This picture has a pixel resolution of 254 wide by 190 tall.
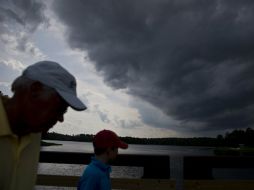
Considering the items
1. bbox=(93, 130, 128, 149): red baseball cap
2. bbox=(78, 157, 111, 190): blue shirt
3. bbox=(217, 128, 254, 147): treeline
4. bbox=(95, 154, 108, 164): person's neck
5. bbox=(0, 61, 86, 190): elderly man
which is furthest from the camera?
bbox=(217, 128, 254, 147): treeline

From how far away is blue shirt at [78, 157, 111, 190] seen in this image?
3.66m

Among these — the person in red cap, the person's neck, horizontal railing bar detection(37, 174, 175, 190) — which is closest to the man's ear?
the person in red cap

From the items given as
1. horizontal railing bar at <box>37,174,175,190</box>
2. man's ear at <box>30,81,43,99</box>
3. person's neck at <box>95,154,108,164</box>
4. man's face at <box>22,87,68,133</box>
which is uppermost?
man's ear at <box>30,81,43,99</box>

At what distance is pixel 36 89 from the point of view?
174cm

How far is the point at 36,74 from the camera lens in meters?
1.77

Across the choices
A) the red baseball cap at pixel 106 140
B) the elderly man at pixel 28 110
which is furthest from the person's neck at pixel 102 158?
the elderly man at pixel 28 110

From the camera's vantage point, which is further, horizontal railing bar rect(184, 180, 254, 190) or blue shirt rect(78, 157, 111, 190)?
horizontal railing bar rect(184, 180, 254, 190)

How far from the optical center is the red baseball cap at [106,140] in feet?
13.1

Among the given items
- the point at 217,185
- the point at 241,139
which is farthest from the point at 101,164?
the point at 241,139

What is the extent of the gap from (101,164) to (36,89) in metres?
2.19

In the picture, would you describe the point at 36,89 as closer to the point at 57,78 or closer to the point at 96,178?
the point at 57,78

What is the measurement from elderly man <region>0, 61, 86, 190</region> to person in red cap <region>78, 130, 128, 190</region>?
188 cm

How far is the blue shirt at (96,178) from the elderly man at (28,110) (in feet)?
6.12

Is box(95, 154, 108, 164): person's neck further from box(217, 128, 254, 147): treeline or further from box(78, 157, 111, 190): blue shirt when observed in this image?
box(217, 128, 254, 147): treeline
